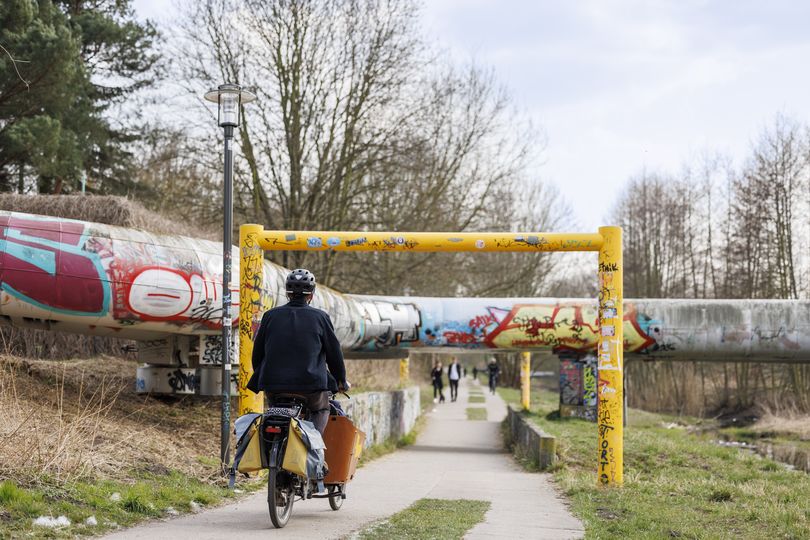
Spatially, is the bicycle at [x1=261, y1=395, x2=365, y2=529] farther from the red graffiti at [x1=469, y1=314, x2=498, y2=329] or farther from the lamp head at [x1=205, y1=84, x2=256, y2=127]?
the red graffiti at [x1=469, y1=314, x2=498, y2=329]

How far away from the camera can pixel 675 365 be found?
1606 inches

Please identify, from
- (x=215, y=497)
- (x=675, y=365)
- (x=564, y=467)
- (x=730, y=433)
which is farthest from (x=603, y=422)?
(x=675, y=365)

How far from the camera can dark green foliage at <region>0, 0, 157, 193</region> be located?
55.4 feet

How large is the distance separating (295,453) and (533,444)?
31.8ft

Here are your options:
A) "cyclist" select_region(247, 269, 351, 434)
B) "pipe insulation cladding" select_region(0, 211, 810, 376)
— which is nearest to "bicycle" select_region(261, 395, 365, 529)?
"cyclist" select_region(247, 269, 351, 434)

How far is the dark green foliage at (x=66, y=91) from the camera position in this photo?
55.4 ft

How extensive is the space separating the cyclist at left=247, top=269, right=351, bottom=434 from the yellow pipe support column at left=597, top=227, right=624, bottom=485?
4700 millimetres

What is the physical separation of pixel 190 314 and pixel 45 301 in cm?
205

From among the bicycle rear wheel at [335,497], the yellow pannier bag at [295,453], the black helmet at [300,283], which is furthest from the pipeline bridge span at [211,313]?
the yellow pannier bag at [295,453]

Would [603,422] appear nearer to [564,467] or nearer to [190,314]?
[564,467]

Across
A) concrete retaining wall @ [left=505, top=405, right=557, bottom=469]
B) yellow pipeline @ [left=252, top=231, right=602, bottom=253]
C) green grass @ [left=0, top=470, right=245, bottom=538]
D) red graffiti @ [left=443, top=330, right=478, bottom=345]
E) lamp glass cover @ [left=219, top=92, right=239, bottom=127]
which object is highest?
lamp glass cover @ [left=219, top=92, right=239, bottom=127]

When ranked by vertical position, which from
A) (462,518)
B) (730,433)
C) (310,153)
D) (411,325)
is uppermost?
(310,153)

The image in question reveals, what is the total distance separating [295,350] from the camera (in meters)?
7.02

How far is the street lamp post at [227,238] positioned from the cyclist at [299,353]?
9.38 ft
